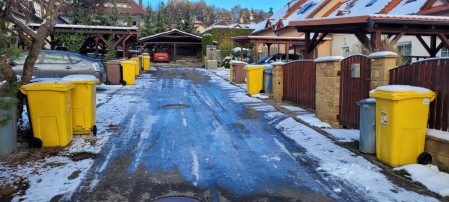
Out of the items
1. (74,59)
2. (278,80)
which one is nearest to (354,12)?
(278,80)

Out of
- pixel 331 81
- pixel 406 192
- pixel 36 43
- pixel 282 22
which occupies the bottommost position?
pixel 406 192

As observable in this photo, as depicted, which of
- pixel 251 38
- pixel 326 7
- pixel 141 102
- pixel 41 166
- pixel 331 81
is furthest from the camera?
pixel 326 7

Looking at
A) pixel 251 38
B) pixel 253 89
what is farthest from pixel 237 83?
pixel 251 38

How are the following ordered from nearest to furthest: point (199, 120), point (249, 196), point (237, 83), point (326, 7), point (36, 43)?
1. point (249, 196)
2. point (36, 43)
3. point (199, 120)
4. point (237, 83)
5. point (326, 7)

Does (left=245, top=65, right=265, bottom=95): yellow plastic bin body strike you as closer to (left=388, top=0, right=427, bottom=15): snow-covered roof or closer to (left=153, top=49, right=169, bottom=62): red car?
(left=388, top=0, right=427, bottom=15): snow-covered roof

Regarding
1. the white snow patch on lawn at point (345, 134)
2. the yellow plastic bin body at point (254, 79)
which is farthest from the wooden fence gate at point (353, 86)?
the yellow plastic bin body at point (254, 79)

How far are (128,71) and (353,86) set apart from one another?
11711mm

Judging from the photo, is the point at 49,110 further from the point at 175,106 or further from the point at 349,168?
the point at 175,106

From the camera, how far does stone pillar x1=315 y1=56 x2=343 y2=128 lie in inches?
328

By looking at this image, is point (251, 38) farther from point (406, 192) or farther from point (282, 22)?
point (406, 192)

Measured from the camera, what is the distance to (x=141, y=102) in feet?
38.9

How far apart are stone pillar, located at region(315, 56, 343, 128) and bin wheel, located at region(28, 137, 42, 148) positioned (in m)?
6.11

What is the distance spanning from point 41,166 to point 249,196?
3.13 meters

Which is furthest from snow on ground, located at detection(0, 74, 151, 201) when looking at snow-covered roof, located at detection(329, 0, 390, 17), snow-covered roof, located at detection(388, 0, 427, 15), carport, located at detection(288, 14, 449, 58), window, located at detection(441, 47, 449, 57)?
snow-covered roof, located at detection(329, 0, 390, 17)
